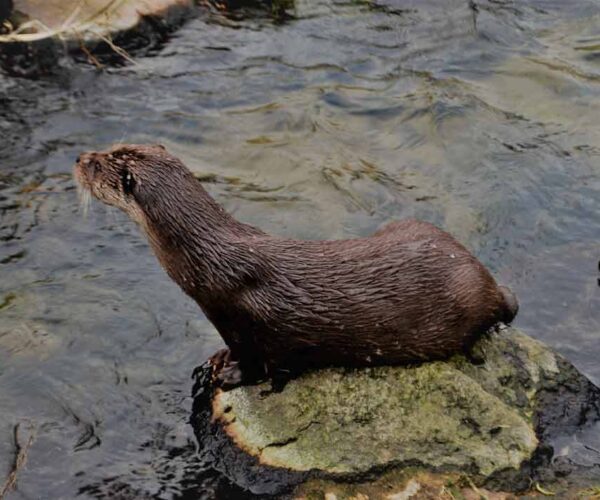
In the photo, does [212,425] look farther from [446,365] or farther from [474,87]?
[474,87]

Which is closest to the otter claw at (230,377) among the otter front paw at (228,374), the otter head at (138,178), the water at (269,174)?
the otter front paw at (228,374)

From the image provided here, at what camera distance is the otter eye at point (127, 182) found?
4141 millimetres

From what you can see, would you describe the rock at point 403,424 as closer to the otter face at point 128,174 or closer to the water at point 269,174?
the water at point 269,174

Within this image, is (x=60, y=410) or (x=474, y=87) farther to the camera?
A: (x=474, y=87)

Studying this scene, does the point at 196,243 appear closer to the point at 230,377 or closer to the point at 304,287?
the point at 304,287

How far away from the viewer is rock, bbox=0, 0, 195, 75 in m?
6.95

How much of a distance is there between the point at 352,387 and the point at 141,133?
3.03 m

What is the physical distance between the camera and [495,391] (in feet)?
13.1

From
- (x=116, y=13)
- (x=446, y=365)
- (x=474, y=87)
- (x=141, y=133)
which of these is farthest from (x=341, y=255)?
(x=116, y=13)

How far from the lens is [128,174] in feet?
13.6

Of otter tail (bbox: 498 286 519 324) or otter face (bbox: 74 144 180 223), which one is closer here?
otter face (bbox: 74 144 180 223)

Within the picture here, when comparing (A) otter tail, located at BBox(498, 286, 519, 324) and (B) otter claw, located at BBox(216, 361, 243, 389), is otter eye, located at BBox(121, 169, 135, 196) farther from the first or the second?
(A) otter tail, located at BBox(498, 286, 519, 324)

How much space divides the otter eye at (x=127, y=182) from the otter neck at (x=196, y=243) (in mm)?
127

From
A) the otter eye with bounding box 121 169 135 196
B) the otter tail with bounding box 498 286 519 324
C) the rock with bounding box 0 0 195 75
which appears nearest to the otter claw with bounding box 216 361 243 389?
the otter eye with bounding box 121 169 135 196
